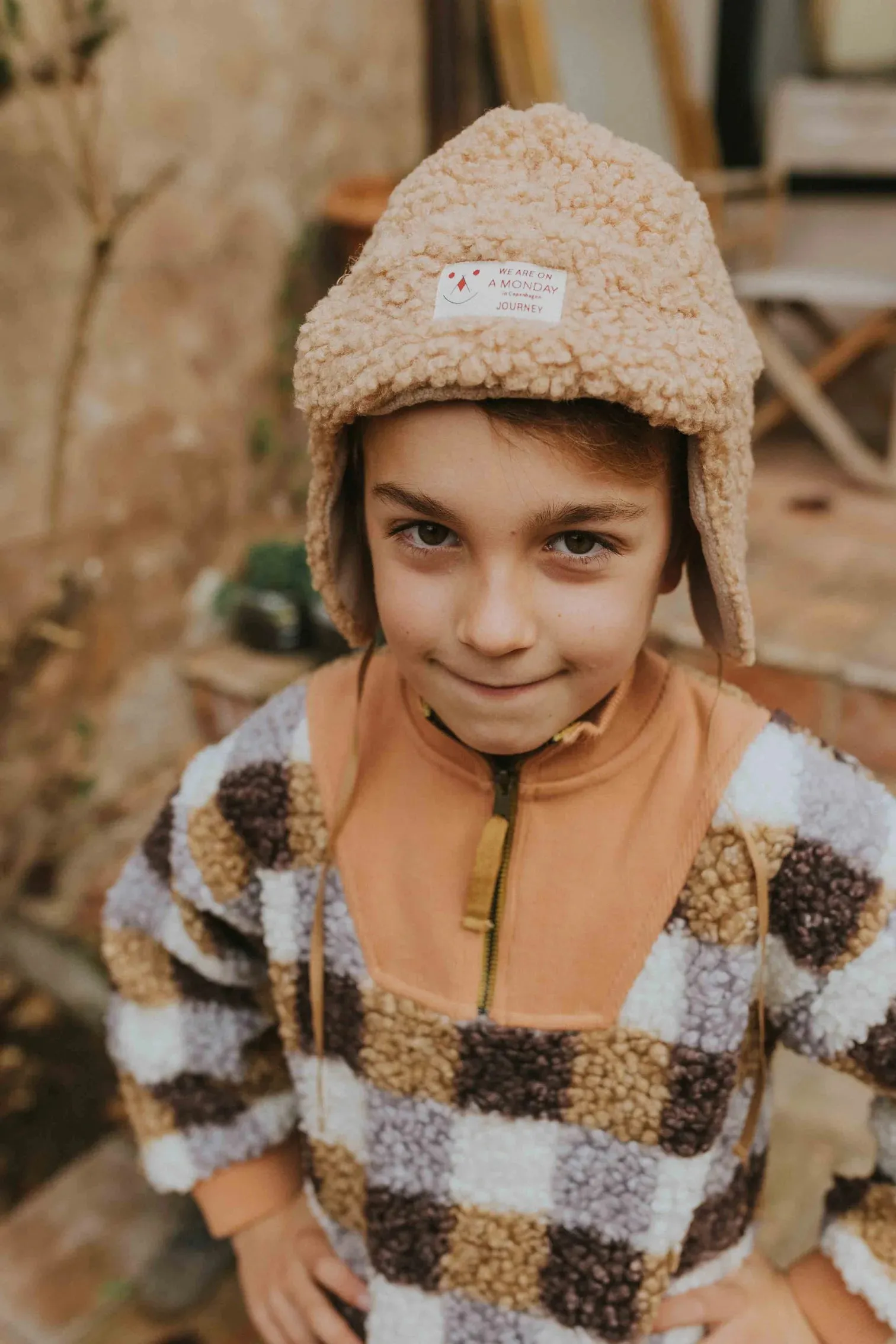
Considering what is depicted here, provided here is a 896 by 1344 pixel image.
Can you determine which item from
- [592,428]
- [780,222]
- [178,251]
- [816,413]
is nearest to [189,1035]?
[592,428]

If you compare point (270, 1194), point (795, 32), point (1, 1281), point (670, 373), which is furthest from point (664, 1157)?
point (795, 32)

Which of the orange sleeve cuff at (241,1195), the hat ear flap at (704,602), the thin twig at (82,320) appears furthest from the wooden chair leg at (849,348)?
the orange sleeve cuff at (241,1195)

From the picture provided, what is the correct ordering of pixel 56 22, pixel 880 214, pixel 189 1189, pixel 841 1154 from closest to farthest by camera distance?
pixel 189 1189 → pixel 841 1154 → pixel 56 22 → pixel 880 214

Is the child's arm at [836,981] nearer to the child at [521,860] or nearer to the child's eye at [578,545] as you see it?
the child at [521,860]

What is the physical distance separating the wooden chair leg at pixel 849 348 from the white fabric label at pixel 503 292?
8.49 ft

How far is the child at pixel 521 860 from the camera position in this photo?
0.69 meters

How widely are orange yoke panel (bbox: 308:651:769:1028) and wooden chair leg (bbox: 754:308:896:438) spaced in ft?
8.02

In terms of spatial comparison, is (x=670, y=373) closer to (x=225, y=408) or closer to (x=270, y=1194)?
(x=270, y=1194)

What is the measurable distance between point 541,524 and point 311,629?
1781 millimetres

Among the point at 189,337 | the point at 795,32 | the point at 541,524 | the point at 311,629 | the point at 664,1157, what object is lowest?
the point at 311,629

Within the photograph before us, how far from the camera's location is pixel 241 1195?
1061 millimetres

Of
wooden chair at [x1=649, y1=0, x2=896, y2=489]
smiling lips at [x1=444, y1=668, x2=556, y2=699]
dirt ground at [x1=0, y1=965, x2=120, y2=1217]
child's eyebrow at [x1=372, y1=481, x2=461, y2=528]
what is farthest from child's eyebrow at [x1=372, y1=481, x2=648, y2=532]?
wooden chair at [x1=649, y1=0, x2=896, y2=489]

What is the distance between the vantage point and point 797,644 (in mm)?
2045

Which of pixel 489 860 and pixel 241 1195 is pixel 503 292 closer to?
pixel 489 860
